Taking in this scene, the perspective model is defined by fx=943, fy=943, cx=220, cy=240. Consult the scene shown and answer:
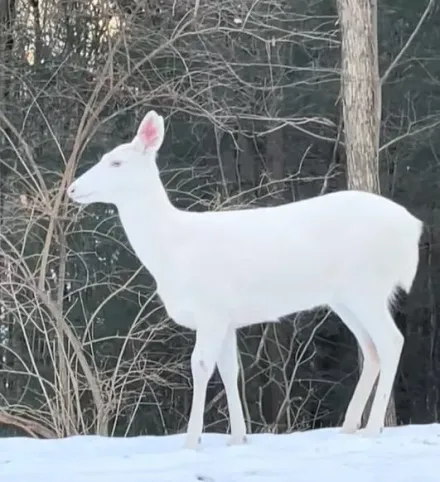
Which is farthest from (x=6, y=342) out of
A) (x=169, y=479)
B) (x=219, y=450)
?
(x=169, y=479)

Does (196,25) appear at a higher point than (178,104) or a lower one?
higher

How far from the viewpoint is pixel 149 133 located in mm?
3502

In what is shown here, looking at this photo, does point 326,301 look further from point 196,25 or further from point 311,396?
point 311,396

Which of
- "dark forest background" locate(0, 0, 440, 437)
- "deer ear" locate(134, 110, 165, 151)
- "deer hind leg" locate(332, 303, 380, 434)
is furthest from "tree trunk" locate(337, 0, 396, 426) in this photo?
"deer ear" locate(134, 110, 165, 151)

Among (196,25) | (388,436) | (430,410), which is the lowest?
(430,410)

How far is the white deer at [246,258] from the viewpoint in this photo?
11.0ft

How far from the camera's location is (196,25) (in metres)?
7.53

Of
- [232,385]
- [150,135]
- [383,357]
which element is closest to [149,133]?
[150,135]

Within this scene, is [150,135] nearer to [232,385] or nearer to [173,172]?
[232,385]

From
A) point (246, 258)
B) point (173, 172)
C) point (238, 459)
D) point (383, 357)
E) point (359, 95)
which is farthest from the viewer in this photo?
point (173, 172)

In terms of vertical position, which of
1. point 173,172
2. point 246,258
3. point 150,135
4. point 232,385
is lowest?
point 232,385

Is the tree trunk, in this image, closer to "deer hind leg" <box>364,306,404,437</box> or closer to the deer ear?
"deer hind leg" <box>364,306,404,437</box>

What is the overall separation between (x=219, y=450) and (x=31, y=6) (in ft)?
23.4

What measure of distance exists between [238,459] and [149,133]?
1332 mm
